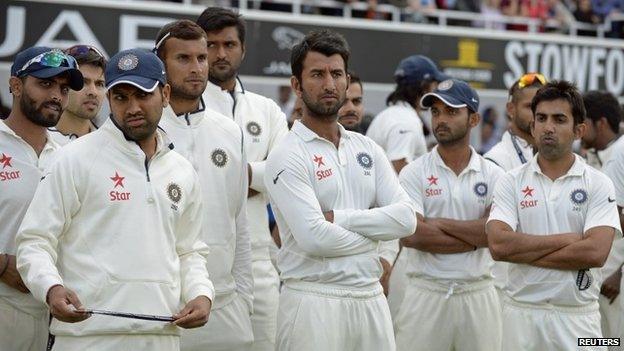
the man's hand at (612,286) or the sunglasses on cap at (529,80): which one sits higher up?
the sunglasses on cap at (529,80)

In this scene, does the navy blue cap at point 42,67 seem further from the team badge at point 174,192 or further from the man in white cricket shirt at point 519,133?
the man in white cricket shirt at point 519,133

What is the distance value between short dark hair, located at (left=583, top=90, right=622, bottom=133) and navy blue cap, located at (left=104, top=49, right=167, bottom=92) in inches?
191

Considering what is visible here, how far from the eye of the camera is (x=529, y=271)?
7121 mm

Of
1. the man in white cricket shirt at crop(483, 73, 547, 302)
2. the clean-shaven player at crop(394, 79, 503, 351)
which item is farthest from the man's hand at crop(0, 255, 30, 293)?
the man in white cricket shirt at crop(483, 73, 547, 302)

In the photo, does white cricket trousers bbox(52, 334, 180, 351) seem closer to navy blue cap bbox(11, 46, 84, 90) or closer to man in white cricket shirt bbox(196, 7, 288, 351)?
navy blue cap bbox(11, 46, 84, 90)

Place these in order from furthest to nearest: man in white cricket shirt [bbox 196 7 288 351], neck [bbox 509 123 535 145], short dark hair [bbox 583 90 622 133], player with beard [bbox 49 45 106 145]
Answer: short dark hair [bbox 583 90 622 133]
neck [bbox 509 123 535 145]
man in white cricket shirt [bbox 196 7 288 351]
player with beard [bbox 49 45 106 145]

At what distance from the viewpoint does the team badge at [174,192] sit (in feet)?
18.2

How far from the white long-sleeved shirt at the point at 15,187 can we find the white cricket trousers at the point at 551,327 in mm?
2856

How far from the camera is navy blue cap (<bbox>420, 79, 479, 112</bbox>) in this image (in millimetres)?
7895

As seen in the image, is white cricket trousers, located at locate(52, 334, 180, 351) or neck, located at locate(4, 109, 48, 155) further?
neck, located at locate(4, 109, 48, 155)

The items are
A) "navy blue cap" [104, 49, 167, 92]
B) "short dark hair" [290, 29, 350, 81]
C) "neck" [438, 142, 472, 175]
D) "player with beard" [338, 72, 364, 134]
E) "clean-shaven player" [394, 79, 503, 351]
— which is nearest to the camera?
"navy blue cap" [104, 49, 167, 92]

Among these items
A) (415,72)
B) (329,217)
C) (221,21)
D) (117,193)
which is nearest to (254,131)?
(221,21)

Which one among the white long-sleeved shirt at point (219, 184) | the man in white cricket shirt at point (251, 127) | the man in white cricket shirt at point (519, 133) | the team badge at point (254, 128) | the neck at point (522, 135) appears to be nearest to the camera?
the white long-sleeved shirt at point (219, 184)

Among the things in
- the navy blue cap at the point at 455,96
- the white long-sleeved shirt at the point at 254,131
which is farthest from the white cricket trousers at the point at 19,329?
the navy blue cap at the point at 455,96
